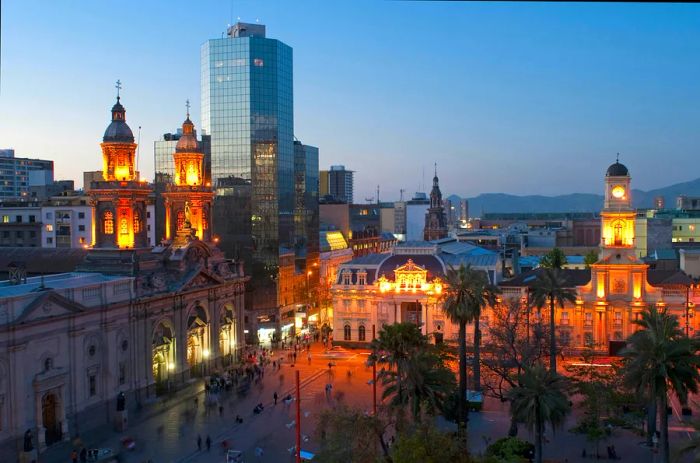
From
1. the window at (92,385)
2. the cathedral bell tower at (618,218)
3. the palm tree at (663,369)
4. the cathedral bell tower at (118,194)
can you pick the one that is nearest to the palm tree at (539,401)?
the palm tree at (663,369)

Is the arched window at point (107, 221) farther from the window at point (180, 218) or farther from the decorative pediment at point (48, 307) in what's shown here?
the decorative pediment at point (48, 307)

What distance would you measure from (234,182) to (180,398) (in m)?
40.5

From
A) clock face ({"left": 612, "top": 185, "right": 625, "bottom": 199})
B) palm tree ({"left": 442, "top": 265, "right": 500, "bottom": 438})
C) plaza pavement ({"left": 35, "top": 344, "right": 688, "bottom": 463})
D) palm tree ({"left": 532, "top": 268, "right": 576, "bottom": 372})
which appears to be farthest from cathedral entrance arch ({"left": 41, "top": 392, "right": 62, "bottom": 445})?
clock face ({"left": 612, "top": 185, "right": 625, "bottom": 199})

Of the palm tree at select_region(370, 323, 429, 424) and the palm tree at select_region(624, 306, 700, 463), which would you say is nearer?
the palm tree at select_region(624, 306, 700, 463)

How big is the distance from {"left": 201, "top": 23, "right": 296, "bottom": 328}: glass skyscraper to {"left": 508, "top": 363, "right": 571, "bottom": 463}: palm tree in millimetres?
61697

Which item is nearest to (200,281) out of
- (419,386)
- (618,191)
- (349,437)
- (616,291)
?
(419,386)

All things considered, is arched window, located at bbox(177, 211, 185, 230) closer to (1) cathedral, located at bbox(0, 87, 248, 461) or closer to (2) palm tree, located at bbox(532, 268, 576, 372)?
(1) cathedral, located at bbox(0, 87, 248, 461)

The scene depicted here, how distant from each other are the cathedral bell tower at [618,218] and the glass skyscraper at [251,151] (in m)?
42.7

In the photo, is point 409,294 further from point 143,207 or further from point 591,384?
point 591,384

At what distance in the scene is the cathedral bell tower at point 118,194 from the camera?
6675cm

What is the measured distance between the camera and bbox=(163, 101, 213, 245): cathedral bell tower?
8012cm

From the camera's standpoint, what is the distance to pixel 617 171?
81.2m

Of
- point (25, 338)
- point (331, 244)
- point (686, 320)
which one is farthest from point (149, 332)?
point (331, 244)

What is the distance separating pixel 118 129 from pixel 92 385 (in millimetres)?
24303
